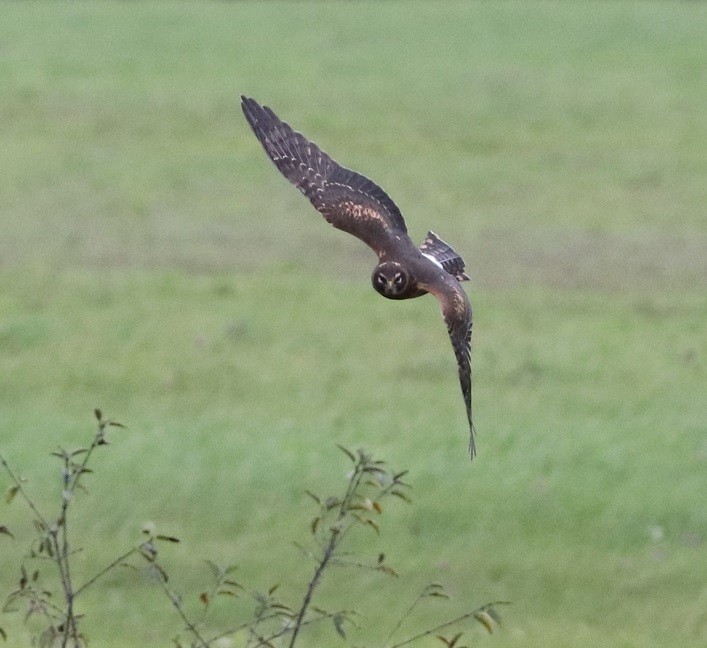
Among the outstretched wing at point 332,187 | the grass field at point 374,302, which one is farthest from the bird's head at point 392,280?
the grass field at point 374,302

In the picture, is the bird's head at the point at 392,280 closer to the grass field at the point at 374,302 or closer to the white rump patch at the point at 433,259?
the white rump patch at the point at 433,259

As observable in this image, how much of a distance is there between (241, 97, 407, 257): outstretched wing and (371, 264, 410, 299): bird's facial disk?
0.20 m

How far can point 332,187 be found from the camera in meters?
6.43

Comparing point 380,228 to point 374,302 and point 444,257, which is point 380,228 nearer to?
point 444,257

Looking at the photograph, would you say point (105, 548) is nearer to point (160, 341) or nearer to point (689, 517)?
point (689, 517)

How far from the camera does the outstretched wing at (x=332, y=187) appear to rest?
19.5 ft

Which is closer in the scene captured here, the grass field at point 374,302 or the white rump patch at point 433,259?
the white rump patch at point 433,259

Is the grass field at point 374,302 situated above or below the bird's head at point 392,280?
above

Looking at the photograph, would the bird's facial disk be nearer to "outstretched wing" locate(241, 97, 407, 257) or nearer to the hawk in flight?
the hawk in flight

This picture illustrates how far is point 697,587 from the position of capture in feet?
41.5

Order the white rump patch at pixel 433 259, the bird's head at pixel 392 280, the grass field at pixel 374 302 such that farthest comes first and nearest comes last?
the grass field at pixel 374 302
the white rump patch at pixel 433 259
the bird's head at pixel 392 280

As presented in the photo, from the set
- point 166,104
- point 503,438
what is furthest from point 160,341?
point 166,104

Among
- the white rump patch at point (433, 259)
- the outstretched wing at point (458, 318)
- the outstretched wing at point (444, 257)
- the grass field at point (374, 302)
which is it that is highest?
the grass field at point (374, 302)

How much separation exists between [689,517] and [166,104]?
16634 mm
